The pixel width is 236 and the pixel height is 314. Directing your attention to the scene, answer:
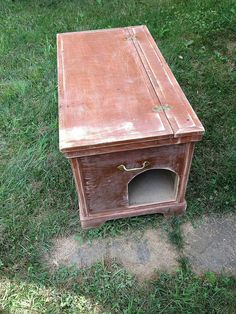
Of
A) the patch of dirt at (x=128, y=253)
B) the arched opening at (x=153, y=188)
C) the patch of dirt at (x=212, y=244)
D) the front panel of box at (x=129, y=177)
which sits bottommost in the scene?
the patch of dirt at (x=128, y=253)

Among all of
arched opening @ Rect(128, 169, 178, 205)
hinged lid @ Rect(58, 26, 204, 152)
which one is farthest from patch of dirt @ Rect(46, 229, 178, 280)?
hinged lid @ Rect(58, 26, 204, 152)

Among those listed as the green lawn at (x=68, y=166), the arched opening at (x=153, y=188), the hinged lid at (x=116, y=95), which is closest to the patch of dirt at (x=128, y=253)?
the green lawn at (x=68, y=166)

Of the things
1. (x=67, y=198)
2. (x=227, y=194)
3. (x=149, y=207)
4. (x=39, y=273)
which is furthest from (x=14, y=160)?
(x=227, y=194)

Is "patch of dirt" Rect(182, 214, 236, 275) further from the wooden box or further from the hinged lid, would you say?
the hinged lid

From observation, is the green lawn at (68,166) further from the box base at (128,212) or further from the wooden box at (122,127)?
the wooden box at (122,127)

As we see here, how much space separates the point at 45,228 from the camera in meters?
2.26

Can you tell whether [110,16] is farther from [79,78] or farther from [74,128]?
[74,128]

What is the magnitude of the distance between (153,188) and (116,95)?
66cm

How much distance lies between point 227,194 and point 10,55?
105 inches

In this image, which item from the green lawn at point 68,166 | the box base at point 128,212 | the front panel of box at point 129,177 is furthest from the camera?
the box base at point 128,212

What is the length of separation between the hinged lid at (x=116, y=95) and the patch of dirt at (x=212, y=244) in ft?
2.55

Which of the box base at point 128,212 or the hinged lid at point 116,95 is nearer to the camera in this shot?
Answer: the hinged lid at point 116,95

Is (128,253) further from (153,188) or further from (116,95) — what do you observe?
(116,95)

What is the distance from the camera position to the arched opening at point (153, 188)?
2.18 m
